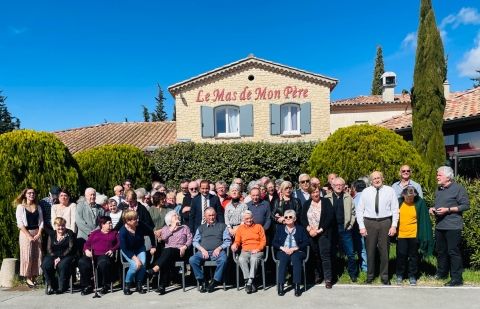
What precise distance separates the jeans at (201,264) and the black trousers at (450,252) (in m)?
3.45

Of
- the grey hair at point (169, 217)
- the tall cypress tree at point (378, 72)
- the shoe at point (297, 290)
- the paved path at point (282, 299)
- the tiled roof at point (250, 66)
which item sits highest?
the tall cypress tree at point (378, 72)

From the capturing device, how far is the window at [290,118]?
19438mm

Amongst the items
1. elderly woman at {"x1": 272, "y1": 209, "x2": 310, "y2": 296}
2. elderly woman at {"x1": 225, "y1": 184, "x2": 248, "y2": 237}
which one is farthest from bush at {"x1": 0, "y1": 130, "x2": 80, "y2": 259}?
elderly woman at {"x1": 272, "y1": 209, "x2": 310, "y2": 296}

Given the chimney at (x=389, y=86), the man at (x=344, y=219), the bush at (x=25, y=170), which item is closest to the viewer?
the man at (x=344, y=219)

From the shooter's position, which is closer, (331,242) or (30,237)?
(331,242)

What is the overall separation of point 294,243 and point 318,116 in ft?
43.8

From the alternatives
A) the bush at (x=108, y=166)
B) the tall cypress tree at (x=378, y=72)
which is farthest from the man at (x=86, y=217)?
the tall cypress tree at (x=378, y=72)

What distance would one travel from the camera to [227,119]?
19.6m

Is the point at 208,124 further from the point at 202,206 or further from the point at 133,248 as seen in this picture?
the point at 133,248

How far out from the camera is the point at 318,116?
62.7 ft

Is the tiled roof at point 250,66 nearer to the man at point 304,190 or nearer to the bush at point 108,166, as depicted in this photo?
the bush at point 108,166

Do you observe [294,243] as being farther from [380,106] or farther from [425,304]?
[380,106]

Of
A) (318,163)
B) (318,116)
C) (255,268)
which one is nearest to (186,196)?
(255,268)

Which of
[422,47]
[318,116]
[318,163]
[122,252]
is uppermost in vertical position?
[422,47]
